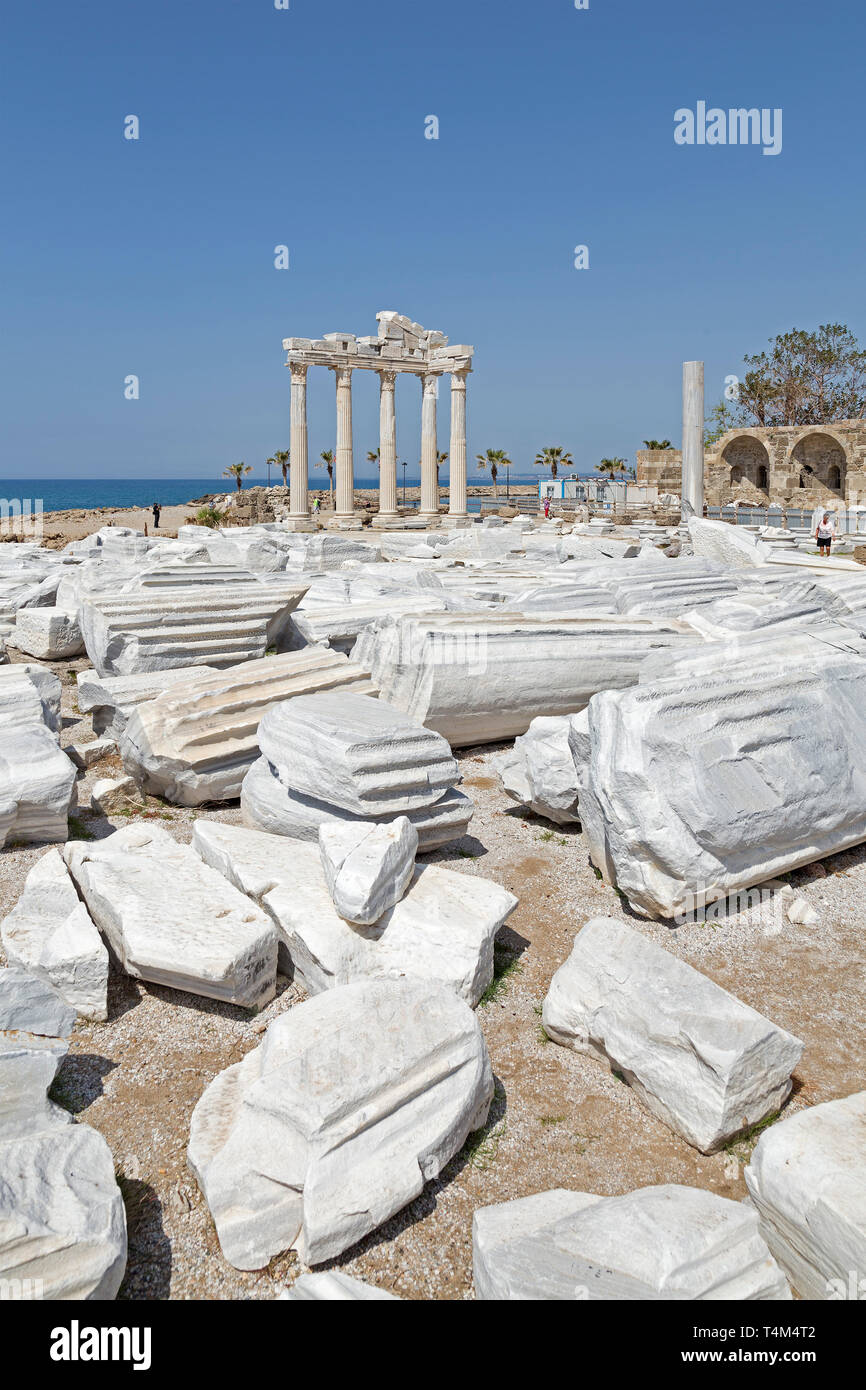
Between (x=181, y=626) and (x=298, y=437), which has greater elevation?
(x=298, y=437)

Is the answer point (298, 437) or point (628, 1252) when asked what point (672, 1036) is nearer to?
point (628, 1252)

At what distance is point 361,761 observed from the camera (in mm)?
4105

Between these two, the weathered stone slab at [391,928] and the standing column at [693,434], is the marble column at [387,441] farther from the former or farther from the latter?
the weathered stone slab at [391,928]

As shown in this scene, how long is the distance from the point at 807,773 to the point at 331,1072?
2714 millimetres

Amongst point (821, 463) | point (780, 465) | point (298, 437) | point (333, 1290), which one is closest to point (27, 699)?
point (333, 1290)

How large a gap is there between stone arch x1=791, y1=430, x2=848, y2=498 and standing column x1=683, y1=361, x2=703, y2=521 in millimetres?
13455

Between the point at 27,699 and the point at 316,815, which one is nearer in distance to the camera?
the point at 316,815

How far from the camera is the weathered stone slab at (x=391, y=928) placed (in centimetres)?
332

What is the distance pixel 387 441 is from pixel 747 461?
16409 millimetres

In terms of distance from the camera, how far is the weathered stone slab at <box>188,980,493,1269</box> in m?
2.33

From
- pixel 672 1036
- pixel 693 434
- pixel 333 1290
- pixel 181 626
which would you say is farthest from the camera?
pixel 693 434

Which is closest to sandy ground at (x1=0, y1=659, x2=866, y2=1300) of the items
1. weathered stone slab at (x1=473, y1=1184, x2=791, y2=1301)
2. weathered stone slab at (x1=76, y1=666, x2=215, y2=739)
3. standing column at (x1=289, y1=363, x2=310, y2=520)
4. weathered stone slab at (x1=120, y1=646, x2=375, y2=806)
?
weathered stone slab at (x1=473, y1=1184, x2=791, y2=1301)
